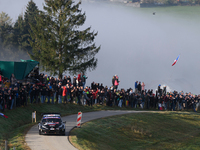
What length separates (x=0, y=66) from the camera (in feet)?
123

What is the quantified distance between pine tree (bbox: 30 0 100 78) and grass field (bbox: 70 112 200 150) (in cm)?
1730

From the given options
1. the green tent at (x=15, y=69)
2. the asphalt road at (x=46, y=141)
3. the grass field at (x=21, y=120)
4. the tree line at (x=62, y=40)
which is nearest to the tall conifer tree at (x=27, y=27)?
the tree line at (x=62, y=40)

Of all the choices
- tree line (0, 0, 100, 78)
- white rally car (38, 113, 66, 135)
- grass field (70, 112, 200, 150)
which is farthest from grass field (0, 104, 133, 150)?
tree line (0, 0, 100, 78)

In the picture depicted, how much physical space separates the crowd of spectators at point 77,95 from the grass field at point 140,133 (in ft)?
13.2

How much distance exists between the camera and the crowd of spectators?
107 ft

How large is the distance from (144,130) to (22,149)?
705 inches

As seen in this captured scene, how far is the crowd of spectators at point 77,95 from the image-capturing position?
107 ft

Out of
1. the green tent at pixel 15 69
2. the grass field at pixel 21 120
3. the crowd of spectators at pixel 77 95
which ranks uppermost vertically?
the green tent at pixel 15 69

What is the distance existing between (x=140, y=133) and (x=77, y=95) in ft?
31.0

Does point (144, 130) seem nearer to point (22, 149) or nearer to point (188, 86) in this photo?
point (22, 149)

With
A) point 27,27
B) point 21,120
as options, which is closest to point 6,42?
point 27,27

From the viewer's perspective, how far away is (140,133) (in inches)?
1356

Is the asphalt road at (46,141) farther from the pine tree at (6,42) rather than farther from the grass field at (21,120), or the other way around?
the pine tree at (6,42)

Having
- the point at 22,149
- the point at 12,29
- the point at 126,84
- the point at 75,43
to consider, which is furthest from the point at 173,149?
the point at 126,84
